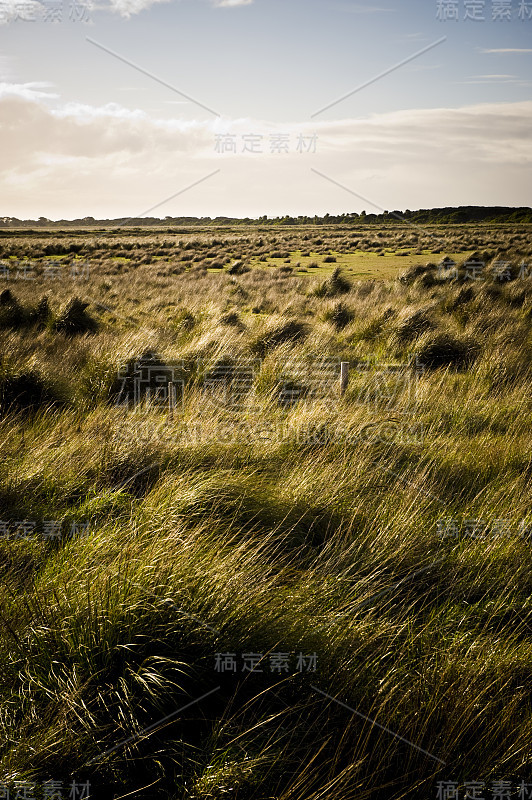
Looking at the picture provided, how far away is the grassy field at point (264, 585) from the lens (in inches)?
79.2

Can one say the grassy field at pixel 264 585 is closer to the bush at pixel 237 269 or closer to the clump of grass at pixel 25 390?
the clump of grass at pixel 25 390

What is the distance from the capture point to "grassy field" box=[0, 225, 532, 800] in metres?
2.01

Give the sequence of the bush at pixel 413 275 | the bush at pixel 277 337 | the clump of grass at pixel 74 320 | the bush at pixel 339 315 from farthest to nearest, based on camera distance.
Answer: the bush at pixel 413 275 → the bush at pixel 339 315 → the clump of grass at pixel 74 320 → the bush at pixel 277 337

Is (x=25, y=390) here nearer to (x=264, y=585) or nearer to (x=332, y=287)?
(x=264, y=585)

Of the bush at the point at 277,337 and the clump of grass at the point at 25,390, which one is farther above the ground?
the bush at the point at 277,337

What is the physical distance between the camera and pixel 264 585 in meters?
2.63

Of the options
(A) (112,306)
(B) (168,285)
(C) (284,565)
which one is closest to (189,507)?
(C) (284,565)

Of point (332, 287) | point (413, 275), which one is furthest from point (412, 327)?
point (413, 275)

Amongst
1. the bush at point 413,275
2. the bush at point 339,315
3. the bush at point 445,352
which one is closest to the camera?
the bush at point 445,352

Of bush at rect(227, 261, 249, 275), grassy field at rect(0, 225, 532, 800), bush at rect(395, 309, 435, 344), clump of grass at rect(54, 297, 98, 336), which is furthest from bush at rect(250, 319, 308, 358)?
bush at rect(227, 261, 249, 275)

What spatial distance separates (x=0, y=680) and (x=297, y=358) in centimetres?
658

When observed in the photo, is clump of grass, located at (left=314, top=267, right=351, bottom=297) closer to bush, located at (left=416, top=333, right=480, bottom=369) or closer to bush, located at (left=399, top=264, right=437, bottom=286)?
bush, located at (left=399, top=264, right=437, bottom=286)

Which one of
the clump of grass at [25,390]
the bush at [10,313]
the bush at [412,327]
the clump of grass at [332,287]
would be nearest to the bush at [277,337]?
the bush at [412,327]

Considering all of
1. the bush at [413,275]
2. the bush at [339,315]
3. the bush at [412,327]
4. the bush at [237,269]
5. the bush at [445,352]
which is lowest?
the bush at [445,352]
